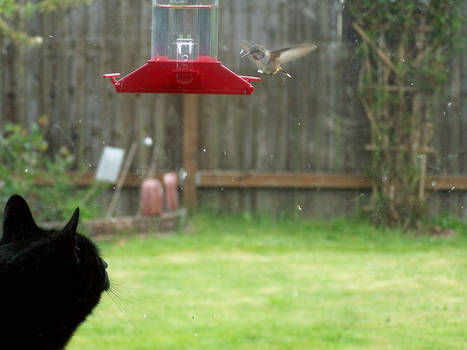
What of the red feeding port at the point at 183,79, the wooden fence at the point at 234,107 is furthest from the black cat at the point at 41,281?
the wooden fence at the point at 234,107

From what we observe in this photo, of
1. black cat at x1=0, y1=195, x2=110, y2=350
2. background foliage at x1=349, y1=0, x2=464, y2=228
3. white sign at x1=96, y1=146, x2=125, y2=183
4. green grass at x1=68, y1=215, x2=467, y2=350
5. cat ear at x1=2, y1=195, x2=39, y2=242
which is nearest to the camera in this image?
black cat at x1=0, y1=195, x2=110, y2=350

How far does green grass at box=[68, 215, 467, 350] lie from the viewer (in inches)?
73.9

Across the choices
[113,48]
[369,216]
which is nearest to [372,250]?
[369,216]

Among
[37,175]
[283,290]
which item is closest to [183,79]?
[283,290]

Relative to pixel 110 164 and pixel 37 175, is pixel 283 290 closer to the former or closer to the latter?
pixel 110 164

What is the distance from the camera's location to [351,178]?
7.56 ft

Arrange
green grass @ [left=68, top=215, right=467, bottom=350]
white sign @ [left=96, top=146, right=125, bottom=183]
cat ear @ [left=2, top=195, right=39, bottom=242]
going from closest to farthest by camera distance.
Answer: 1. cat ear @ [left=2, top=195, right=39, bottom=242]
2. green grass @ [left=68, top=215, right=467, bottom=350]
3. white sign @ [left=96, top=146, right=125, bottom=183]

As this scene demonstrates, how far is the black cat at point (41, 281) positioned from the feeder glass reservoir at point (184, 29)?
0.42 metres

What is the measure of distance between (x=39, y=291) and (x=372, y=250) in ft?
4.07

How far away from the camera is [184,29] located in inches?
55.2

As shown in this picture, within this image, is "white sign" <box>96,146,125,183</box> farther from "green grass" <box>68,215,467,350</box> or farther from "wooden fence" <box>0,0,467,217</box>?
"green grass" <box>68,215,467,350</box>

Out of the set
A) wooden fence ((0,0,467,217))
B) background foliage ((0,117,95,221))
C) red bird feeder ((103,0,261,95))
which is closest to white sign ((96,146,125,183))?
wooden fence ((0,0,467,217))

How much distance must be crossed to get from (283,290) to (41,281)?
1.08 metres

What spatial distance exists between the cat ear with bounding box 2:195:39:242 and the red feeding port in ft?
0.98
